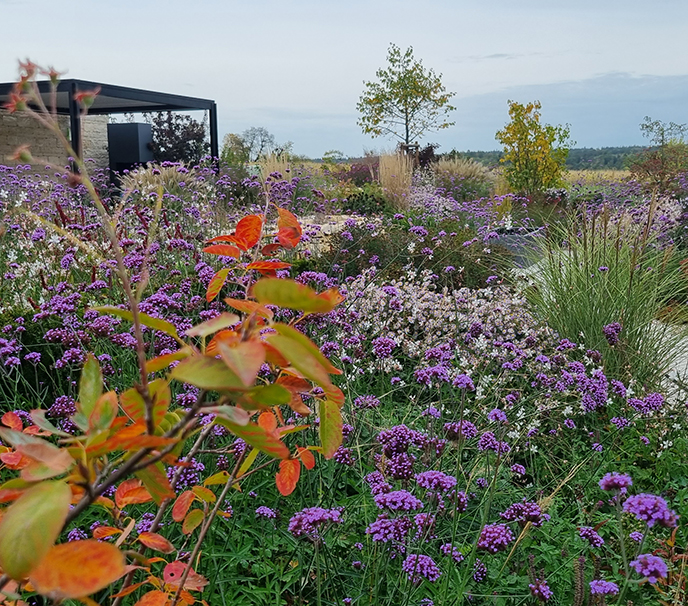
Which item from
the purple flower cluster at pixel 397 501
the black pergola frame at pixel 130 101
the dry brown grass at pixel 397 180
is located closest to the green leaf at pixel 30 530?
the purple flower cluster at pixel 397 501

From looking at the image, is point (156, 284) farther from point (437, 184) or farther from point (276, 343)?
point (437, 184)

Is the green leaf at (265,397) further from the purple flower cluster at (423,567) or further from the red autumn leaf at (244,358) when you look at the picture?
the purple flower cluster at (423,567)

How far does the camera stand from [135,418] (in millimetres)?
849

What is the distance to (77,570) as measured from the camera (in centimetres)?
57

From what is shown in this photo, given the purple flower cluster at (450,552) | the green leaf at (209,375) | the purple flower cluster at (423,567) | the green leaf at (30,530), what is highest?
the green leaf at (209,375)

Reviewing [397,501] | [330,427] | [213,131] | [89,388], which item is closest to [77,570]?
[89,388]

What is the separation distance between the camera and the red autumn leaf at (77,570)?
0.54 m

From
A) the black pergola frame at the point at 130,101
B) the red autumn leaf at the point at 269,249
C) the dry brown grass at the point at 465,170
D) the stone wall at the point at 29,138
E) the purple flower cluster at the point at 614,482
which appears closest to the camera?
the red autumn leaf at the point at 269,249

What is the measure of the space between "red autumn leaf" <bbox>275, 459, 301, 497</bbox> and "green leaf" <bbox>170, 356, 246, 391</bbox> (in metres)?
0.61

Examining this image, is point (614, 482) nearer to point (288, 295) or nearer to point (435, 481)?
point (435, 481)

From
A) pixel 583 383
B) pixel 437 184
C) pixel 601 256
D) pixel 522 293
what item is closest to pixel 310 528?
pixel 583 383

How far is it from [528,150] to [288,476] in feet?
60.1

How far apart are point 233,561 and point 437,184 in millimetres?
16679

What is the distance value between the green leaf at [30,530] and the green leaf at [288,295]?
247mm
